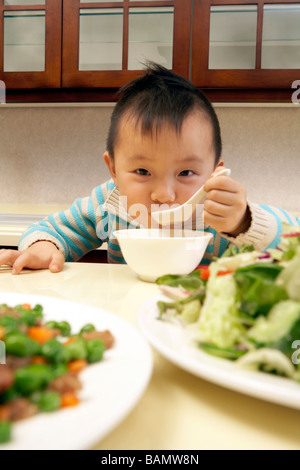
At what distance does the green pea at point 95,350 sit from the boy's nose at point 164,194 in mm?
782

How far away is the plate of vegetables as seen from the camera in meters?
0.30

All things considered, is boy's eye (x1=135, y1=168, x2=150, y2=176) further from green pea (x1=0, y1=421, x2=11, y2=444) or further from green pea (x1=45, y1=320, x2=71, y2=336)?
green pea (x1=0, y1=421, x2=11, y2=444)

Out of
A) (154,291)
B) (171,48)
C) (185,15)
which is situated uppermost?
(185,15)

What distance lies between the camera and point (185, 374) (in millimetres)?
381

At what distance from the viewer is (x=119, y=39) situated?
200cm

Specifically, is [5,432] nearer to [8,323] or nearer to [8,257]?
[8,323]

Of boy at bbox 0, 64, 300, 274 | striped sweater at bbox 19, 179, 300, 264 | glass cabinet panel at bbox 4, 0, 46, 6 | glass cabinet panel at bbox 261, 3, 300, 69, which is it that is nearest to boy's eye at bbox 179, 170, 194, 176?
boy at bbox 0, 64, 300, 274

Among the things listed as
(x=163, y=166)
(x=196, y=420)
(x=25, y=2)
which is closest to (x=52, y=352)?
(x=196, y=420)

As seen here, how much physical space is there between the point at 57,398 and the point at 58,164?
2.34 m

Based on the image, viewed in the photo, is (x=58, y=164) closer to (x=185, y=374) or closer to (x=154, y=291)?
(x=154, y=291)

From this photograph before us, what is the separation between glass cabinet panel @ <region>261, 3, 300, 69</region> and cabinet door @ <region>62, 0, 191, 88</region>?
0.38 meters

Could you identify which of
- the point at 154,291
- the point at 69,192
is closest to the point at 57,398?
the point at 154,291

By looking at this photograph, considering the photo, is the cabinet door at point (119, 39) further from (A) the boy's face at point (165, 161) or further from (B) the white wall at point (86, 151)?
(A) the boy's face at point (165, 161)

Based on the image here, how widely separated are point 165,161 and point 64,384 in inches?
34.7
